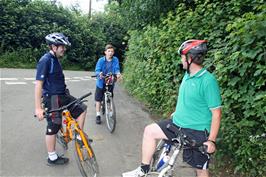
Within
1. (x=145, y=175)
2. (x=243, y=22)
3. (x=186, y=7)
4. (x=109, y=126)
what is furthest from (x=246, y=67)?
(x=186, y=7)

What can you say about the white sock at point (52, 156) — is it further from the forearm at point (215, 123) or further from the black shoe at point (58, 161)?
the forearm at point (215, 123)

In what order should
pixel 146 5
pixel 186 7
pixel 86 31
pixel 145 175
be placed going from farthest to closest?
pixel 86 31, pixel 146 5, pixel 186 7, pixel 145 175

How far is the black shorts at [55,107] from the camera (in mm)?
5230

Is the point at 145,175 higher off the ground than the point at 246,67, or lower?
lower

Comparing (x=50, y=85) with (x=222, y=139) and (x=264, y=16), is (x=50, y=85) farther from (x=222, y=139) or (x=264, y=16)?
(x=264, y=16)

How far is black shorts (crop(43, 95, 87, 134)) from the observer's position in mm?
5230

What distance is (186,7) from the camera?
30.7ft

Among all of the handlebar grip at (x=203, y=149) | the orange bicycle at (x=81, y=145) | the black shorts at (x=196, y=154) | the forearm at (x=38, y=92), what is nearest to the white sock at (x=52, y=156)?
the orange bicycle at (x=81, y=145)

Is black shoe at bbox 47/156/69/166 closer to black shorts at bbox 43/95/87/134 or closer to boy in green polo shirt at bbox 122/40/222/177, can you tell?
black shorts at bbox 43/95/87/134

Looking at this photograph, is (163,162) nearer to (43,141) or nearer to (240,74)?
(240,74)

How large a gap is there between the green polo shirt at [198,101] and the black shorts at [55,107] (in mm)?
1906

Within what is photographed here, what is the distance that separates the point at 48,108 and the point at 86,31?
78.1ft

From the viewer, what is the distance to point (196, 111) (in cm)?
395

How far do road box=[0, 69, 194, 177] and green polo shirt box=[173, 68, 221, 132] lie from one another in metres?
1.87
